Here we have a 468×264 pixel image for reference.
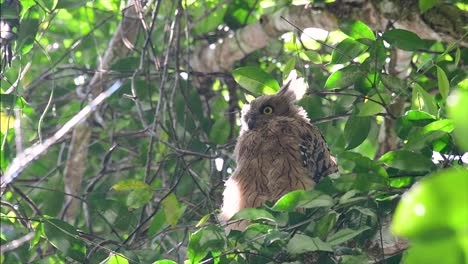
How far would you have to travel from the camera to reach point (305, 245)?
2.16 metres

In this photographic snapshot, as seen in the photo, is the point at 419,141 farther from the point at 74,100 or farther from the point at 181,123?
the point at 74,100

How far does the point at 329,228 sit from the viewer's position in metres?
2.34

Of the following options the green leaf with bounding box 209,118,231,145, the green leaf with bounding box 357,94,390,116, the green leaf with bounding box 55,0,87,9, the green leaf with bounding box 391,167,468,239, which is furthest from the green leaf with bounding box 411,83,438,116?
the green leaf with bounding box 391,167,468,239

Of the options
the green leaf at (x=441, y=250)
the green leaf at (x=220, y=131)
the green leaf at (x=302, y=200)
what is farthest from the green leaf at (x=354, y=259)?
the green leaf at (x=220, y=131)

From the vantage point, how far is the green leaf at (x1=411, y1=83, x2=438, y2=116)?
8.97 feet

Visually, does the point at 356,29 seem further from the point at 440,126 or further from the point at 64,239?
the point at 64,239

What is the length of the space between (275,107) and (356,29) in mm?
1491

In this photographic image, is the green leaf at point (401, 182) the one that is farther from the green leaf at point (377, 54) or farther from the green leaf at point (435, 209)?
the green leaf at point (435, 209)

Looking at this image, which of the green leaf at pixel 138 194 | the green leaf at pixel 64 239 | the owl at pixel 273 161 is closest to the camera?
the green leaf at pixel 64 239

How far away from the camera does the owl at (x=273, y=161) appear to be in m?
3.70

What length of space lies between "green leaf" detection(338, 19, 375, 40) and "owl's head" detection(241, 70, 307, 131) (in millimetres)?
1159

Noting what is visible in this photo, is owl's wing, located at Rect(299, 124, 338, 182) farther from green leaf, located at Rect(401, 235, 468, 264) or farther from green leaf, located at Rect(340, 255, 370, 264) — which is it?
green leaf, located at Rect(401, 235, 468, 264)

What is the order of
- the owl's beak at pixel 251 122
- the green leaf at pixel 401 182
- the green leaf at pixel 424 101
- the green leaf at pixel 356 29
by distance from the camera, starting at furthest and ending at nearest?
the owl's beak at pixel 251 122 → the green leaf at pixel 356 29 → the green leaf at pixel 424 101 → the green leaf at pixel 401 182

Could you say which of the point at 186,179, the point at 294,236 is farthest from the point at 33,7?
the point at 294,236
